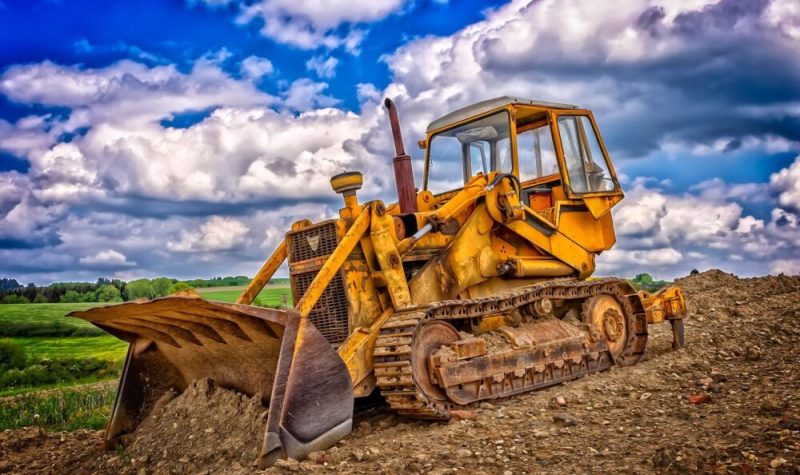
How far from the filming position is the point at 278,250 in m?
7.86

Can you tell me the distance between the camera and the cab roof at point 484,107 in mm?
8805

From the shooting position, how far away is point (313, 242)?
7215mm

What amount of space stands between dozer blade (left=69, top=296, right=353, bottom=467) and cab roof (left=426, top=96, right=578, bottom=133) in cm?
447

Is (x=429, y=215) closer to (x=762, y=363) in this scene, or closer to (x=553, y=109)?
(x=553, y=109)

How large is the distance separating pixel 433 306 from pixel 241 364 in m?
1.95

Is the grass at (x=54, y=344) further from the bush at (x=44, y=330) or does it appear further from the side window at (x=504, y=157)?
the side window at (x=504, y=157)

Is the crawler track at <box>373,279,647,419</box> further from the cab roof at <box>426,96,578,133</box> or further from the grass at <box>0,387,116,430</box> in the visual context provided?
the grass at <box>0,387,116,430</box>

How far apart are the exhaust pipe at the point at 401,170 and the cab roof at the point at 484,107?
6.05 ft

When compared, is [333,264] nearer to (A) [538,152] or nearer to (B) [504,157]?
(B) [504,157]

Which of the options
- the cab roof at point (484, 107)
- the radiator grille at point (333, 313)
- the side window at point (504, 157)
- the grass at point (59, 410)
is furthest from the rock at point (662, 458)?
the grass at point (59, 410)

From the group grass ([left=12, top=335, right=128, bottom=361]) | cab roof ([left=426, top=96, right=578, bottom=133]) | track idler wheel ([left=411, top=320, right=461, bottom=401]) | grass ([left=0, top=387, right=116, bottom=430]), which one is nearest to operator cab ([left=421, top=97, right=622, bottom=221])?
cab roof ([left=426, top=96, right=578, bottom=133])

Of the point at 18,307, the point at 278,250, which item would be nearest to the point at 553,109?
the point at 278,250

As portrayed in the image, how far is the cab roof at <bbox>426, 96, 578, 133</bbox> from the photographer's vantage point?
28.9ft

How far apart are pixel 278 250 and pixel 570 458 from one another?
4158 mm
